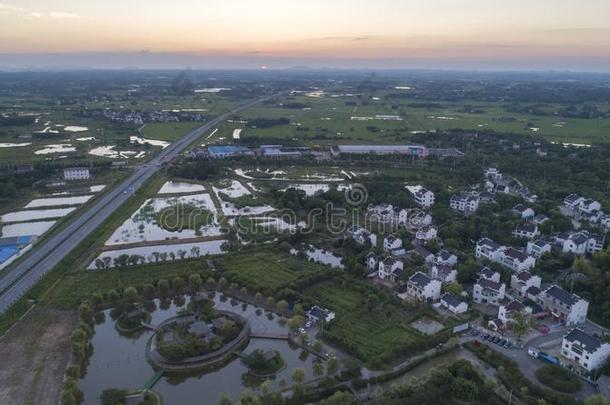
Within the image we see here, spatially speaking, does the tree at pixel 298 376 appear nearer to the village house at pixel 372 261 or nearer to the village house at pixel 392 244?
the village house at pixel 372 261

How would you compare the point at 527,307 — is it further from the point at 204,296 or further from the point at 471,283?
the point at 204,296

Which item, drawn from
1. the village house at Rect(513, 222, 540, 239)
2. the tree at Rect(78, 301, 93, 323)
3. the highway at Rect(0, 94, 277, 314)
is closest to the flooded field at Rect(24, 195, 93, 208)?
the highway at Rect(0, 94, 277, 314)

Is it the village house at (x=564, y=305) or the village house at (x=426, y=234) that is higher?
the village house at (x=426, y=234)

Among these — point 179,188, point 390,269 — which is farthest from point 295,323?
point 179,188

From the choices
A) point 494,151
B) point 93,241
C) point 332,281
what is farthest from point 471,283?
point 494,151

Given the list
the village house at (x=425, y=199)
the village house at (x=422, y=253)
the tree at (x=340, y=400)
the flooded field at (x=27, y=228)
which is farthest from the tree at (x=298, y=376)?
the flooded field at (x=27, y=228)

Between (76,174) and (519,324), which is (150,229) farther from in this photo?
(519,324)

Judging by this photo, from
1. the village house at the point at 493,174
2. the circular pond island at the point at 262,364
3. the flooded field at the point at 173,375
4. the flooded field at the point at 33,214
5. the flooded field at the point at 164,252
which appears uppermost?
the village house at the point at 493,174
